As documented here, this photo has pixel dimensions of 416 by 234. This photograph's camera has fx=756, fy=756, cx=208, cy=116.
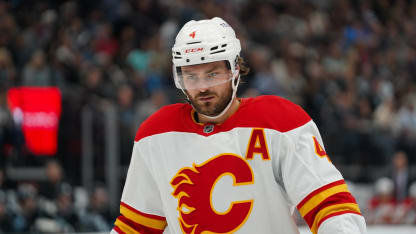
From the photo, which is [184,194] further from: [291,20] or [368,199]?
[291,20]

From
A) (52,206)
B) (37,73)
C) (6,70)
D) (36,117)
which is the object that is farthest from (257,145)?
(6,70)

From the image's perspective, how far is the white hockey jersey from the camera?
7.82 ft

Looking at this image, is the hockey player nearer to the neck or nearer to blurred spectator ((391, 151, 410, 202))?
the neck

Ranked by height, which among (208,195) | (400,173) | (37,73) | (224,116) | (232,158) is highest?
(224,116)

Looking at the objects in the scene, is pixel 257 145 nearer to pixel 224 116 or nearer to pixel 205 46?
pixel 224 116

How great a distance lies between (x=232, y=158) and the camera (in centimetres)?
249

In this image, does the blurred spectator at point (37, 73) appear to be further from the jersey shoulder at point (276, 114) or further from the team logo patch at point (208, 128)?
the jersey shoulder at point (276, 114)

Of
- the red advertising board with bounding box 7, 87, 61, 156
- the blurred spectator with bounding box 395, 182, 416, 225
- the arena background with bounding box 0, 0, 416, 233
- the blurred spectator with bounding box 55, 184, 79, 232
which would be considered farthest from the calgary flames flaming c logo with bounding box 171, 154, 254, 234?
the blurred spectator with bounding box 395, 182, 416, 225

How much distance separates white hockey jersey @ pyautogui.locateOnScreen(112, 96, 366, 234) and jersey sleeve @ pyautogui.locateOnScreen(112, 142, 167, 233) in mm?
77

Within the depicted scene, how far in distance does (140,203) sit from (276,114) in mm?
632

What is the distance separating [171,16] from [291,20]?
226 centimetres

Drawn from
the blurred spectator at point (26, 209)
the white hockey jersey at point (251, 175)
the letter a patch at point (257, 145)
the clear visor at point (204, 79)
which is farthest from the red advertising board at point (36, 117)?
the letter a patch at point (257, 145)

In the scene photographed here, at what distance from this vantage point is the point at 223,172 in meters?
2.49

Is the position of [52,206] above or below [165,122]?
below
